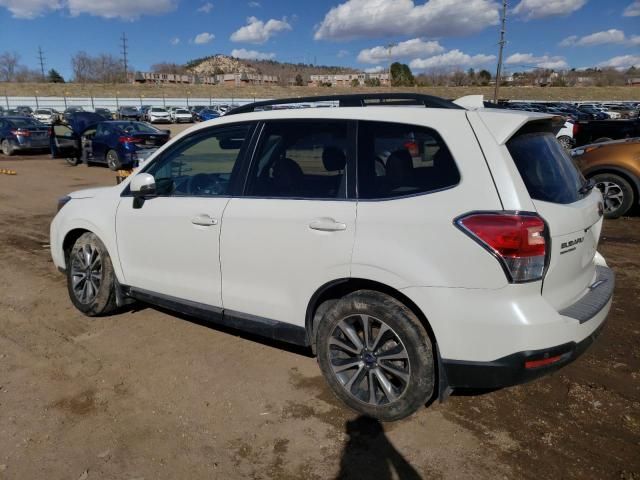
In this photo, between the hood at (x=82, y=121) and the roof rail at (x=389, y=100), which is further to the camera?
the hood at (x=82, y=121)

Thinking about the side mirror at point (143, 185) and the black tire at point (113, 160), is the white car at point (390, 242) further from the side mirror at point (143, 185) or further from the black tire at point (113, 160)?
the black tire at point (113, 160)

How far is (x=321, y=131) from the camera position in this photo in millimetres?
Answer: 3410

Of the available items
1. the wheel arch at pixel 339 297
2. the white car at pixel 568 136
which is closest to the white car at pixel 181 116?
the white car at pixel 568 136

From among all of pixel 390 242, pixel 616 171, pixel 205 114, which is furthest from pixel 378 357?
pixel 205 114

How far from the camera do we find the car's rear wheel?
16.8 metres

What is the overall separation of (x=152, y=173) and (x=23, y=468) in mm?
2323

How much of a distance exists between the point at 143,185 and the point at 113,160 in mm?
14218

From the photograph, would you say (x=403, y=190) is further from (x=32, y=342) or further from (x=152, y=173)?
(x=32, y=342)

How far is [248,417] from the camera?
3246 millimetres

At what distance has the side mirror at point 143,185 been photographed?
3.95m

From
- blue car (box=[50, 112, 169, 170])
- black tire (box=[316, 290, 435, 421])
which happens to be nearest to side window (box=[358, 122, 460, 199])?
black tire (box=[316, 290, 435, 421])

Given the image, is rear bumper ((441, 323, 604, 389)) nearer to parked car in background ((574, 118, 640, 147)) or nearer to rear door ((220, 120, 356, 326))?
rear door ((220, 120, 356, 326))

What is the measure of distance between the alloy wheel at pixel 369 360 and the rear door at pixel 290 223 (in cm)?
31

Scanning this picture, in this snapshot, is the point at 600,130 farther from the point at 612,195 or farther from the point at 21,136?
the point at 21,136
